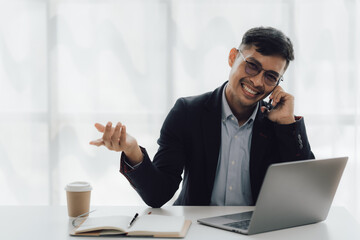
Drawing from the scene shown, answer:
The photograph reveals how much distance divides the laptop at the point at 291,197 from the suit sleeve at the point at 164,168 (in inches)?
11.2

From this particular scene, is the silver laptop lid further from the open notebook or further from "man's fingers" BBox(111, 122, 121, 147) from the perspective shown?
"man's fingers" BBox(111, 122, 121, 147)

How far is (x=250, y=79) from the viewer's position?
1.71 meters

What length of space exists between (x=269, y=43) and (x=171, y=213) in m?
0.82

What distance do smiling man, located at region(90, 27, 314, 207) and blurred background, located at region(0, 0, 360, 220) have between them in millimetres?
1110

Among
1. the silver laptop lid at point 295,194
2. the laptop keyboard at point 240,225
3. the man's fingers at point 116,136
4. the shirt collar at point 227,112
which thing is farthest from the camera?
the shirt collar at point 227,112

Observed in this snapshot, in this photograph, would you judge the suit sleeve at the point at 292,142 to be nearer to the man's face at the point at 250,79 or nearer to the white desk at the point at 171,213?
the man's face at the point at 250,79

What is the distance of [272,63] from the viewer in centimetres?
168

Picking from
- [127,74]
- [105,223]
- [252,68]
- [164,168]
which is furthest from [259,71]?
[127,74]

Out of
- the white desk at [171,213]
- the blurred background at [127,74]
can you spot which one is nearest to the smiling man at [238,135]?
the white desk at [171,213]

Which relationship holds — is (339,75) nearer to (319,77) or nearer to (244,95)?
(319,77)

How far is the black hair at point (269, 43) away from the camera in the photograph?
1679 mm

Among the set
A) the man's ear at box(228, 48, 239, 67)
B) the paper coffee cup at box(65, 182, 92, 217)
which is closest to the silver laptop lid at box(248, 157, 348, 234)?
the paper coffee cup at box(65, 182, 92, 217)

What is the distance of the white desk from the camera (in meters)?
1.19

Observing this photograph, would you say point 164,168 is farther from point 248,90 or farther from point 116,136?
point 248,90
